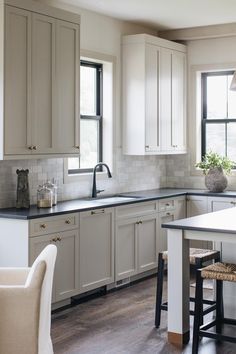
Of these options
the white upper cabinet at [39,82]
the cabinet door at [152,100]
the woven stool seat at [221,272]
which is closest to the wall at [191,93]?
the cabinet door at [152,100]

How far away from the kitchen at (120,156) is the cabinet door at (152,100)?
0.32 m

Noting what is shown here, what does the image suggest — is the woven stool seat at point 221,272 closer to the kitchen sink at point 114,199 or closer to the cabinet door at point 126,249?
the cabinet door at point 126,249

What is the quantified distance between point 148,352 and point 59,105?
2343mm

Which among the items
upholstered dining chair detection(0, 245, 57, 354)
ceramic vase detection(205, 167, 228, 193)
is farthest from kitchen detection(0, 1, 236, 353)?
upholstered dining chair detection(0, 245, 57, 354)

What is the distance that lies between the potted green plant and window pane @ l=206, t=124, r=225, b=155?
1.28ft

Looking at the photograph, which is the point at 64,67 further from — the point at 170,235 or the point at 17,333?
the point at 17,333

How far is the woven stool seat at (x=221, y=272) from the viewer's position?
13.4 feet

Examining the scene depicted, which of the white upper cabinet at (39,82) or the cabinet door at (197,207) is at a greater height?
the white upper cabinet at (39,82)

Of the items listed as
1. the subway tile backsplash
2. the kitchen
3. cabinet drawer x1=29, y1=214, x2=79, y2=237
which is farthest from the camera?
the kitchen

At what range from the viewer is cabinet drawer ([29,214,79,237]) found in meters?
4.91

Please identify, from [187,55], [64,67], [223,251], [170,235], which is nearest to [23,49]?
[64,67]

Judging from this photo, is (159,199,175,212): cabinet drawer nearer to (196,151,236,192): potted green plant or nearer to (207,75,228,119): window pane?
(196,151,236,192): potted green plant

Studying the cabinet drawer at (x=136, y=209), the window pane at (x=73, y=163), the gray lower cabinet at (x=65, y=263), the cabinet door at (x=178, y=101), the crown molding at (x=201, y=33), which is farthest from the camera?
the cabinet door at (x=178, y=101)

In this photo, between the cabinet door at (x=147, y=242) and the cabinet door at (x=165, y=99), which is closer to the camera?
the cabinet door at (x=147, y=242)
